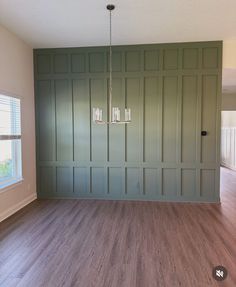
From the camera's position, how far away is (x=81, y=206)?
14.4 feet

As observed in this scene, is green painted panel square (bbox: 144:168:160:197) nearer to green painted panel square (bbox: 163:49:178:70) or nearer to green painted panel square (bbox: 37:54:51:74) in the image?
green painted panel square (bbox: 163:49:178:70)

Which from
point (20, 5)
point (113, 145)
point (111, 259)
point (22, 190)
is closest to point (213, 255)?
point (111, 259)

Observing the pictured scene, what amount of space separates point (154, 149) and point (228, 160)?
547 cm

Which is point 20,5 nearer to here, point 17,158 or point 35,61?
point 35,61

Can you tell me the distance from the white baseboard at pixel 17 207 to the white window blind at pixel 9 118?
1254mm

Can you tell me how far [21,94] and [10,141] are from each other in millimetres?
947

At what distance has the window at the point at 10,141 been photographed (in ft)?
12.6

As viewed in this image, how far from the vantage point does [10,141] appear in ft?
13.4

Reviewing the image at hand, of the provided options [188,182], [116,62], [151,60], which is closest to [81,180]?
[188,182]

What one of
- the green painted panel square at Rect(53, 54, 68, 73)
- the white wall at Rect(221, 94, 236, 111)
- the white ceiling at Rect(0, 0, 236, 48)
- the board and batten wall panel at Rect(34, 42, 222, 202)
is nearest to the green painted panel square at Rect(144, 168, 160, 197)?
the board and batten wall panel at Rect(34, 42, 222, 202)

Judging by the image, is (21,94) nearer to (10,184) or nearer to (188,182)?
(10,184)

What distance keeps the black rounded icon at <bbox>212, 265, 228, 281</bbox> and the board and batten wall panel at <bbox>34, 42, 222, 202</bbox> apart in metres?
2.26

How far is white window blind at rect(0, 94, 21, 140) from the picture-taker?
3801 millimetres

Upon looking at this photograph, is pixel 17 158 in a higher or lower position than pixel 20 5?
lower
